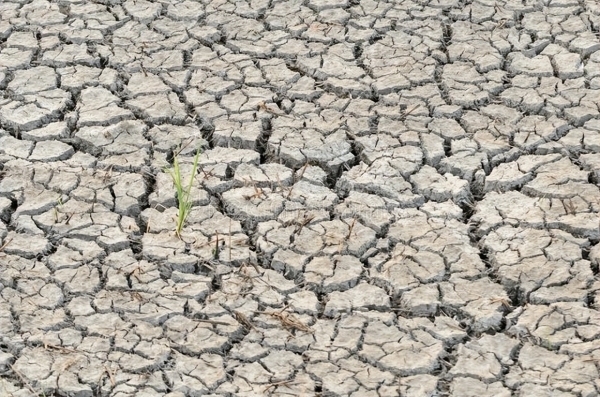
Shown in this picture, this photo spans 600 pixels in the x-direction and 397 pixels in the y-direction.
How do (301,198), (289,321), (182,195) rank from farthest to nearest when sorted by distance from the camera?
1. (301,198)
2. (182,195)
3. (289,321)

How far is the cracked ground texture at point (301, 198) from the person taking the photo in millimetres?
3545

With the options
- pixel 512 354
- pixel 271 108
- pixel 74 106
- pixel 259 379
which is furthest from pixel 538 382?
pixel 74 106

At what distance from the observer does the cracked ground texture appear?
3.54 metres

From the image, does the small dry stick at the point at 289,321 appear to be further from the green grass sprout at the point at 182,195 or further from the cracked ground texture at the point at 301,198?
the green grass sprout at the point at 182,195

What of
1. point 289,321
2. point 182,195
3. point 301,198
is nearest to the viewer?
point 289,321

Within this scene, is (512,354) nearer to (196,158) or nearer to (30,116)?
(196,158)

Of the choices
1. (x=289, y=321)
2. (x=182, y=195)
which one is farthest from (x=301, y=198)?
(x=289, y=321)

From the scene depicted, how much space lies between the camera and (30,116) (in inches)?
183

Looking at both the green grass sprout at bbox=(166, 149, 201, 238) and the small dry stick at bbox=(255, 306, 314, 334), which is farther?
the green grass sprout at bbox=(166, 149, 201, 238)

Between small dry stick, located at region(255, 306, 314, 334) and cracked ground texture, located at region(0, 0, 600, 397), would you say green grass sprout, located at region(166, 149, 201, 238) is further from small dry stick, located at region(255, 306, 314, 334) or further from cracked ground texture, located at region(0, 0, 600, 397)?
small dry stick, located at region(255, 306, 314, 334)

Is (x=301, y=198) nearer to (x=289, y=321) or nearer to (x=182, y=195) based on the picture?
(x=182, y=195)

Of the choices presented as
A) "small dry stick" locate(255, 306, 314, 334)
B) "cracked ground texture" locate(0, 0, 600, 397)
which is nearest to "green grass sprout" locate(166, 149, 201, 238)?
"cracked ground texture" locate(0, 0, 600, 397)

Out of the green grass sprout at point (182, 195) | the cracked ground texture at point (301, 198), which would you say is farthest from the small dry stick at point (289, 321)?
the green grass sprout at point (182, 195)

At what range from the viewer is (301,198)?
4203 mm
